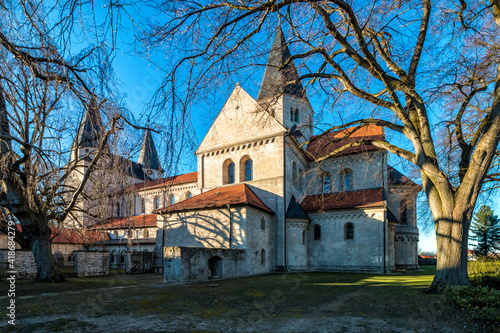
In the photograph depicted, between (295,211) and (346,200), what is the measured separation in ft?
13.8

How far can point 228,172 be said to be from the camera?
25438 millimetres

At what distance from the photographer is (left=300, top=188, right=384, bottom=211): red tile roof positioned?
868 inches

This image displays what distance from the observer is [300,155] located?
25922 millimetres

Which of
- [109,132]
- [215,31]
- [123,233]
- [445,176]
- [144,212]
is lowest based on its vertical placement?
[123,233]

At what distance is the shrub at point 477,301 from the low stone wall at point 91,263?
1926 cm

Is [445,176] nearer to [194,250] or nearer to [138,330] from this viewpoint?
[138,330]

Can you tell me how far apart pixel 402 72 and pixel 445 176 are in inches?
141

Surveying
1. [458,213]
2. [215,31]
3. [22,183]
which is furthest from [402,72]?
[22,183]

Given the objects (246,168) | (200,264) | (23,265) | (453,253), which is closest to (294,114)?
(246,168)

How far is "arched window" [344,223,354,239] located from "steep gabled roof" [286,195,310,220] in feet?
9.35

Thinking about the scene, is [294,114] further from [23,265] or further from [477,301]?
[477,301]

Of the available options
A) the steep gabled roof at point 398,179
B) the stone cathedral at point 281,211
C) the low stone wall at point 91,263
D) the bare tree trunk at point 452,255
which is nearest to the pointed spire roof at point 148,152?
the bare tree trunk at point 452,255

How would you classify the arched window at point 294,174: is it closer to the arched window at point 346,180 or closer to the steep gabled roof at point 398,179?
the arched window at point 346,180

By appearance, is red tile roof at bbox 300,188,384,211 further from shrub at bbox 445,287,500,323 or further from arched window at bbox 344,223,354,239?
shrub at bbox 445,287,500,323
